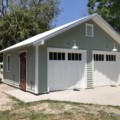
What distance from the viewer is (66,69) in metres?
12.8

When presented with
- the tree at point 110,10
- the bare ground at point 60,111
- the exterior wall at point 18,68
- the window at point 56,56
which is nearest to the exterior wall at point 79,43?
the window at point 56,56

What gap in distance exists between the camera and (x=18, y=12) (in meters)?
26.8

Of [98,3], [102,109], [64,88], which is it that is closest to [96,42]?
[64,88]

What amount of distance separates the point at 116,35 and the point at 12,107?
28.9 feet

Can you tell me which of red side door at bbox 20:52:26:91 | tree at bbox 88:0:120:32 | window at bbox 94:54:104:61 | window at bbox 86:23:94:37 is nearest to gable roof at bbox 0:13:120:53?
window at bbox 86:23:94:37

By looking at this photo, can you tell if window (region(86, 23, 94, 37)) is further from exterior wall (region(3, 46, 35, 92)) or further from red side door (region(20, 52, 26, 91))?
red side door (region(20, 52, 26, 91))

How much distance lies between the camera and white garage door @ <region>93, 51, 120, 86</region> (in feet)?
47.0

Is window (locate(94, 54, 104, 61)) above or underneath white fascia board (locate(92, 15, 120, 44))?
underneath

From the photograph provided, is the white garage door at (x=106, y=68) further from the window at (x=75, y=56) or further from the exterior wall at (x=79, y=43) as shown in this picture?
the window at (x=75, y=56)

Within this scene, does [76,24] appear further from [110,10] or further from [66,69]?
[110,10]

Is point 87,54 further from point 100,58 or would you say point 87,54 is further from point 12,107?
point 12,107

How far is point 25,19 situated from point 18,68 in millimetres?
13114

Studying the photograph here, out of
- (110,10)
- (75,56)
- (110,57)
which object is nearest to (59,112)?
(75,56)

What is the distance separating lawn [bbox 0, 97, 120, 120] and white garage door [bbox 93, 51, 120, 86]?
5.65 meters
